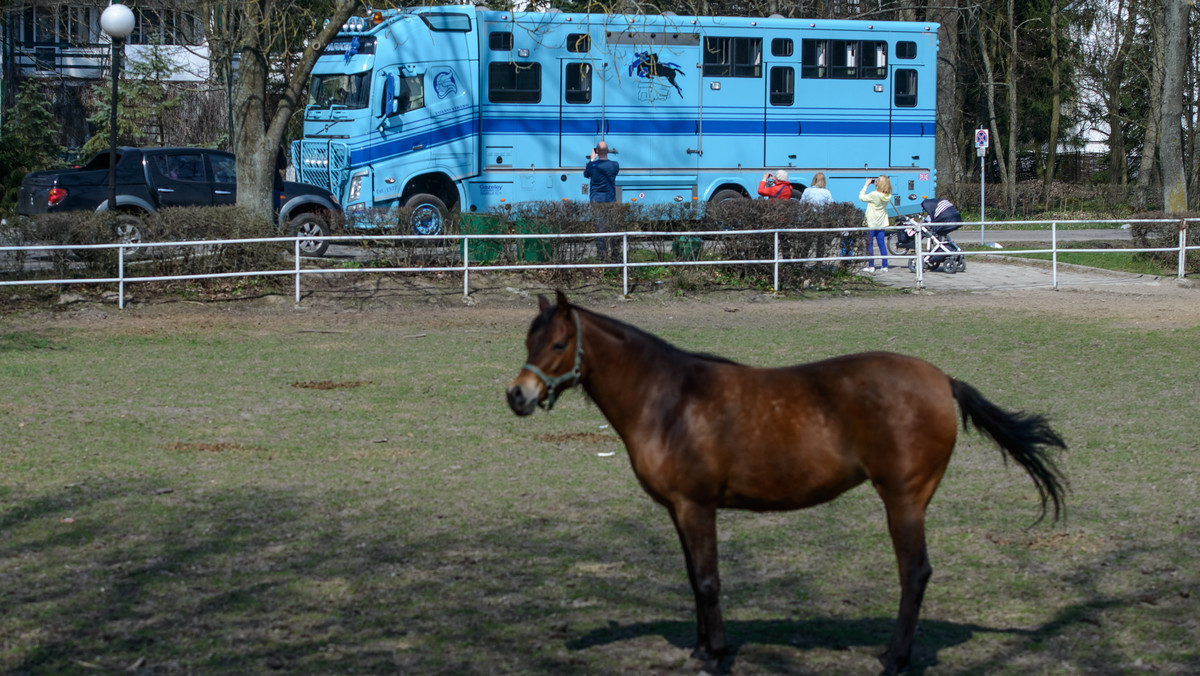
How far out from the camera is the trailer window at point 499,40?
909 inches

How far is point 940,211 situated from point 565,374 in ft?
59.8

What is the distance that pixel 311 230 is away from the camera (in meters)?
20.5

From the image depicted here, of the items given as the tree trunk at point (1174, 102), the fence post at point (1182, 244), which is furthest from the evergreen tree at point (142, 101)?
the fence post at point (1182, 244)

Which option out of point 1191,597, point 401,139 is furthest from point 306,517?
point 401,139

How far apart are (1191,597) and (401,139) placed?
1920 cm

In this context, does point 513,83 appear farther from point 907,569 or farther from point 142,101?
point 142,101

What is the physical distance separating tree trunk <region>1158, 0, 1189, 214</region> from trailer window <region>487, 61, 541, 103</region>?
15.6 m

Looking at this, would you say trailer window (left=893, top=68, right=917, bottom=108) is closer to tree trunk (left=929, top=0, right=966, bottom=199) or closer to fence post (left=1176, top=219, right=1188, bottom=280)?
fence post (left=1176, top=219, right=1188, bottom=280)

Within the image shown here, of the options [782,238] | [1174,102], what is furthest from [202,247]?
[1174,102]

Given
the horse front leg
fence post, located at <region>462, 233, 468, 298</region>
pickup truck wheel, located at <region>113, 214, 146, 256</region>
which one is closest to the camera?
the horse front leg

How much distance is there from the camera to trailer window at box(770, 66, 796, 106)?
25281 mm

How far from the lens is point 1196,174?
44.2 metres

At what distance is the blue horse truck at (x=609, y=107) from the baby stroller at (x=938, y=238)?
13.2 ft

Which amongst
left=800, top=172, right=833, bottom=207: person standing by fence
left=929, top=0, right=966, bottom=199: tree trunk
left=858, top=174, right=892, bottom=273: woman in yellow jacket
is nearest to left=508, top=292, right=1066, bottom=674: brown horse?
left=858, top=174, right=892, bottom=273: woman in yellow jacket
